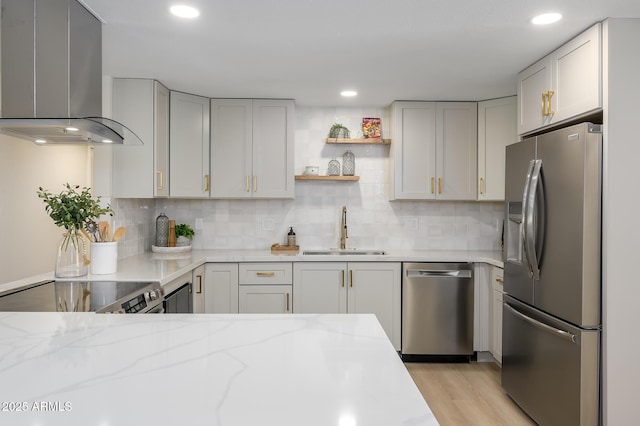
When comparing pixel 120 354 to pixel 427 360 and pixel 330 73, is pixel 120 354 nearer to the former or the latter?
pixel 330 73

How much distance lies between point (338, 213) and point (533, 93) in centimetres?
197

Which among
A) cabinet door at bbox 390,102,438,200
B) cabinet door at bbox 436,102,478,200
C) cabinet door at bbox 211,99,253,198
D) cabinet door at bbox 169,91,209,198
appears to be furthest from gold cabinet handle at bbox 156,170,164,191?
cabinet door at bbox 436,102,478,200

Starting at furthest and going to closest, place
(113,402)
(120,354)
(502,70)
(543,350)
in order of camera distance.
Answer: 1. (502,70)
2. (543,350)
3. (120,354)
4. (113,402)

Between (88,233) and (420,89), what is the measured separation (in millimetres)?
2616

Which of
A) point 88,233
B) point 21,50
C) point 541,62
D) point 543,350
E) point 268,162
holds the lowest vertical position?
point 543,350

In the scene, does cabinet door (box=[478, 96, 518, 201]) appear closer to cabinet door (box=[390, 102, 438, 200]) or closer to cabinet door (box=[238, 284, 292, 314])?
cabinet door (box=[390, 102, 438, 200])

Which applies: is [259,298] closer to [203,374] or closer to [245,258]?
[245,258]

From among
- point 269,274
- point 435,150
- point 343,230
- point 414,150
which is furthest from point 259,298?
point 435,150

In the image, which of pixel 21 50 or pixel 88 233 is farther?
pixel 88 233

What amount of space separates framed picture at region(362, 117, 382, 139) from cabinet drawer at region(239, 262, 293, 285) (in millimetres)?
1445

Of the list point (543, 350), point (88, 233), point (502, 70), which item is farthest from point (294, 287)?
point (502, 70)

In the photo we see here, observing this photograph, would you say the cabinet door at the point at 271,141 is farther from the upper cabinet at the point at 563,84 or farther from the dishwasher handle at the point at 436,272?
the upper cabinet at the point at 563,84

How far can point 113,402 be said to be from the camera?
2.67 ft

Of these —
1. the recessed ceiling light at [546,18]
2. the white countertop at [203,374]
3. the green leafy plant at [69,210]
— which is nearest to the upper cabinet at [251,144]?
the green leafy plant at [69,210]
